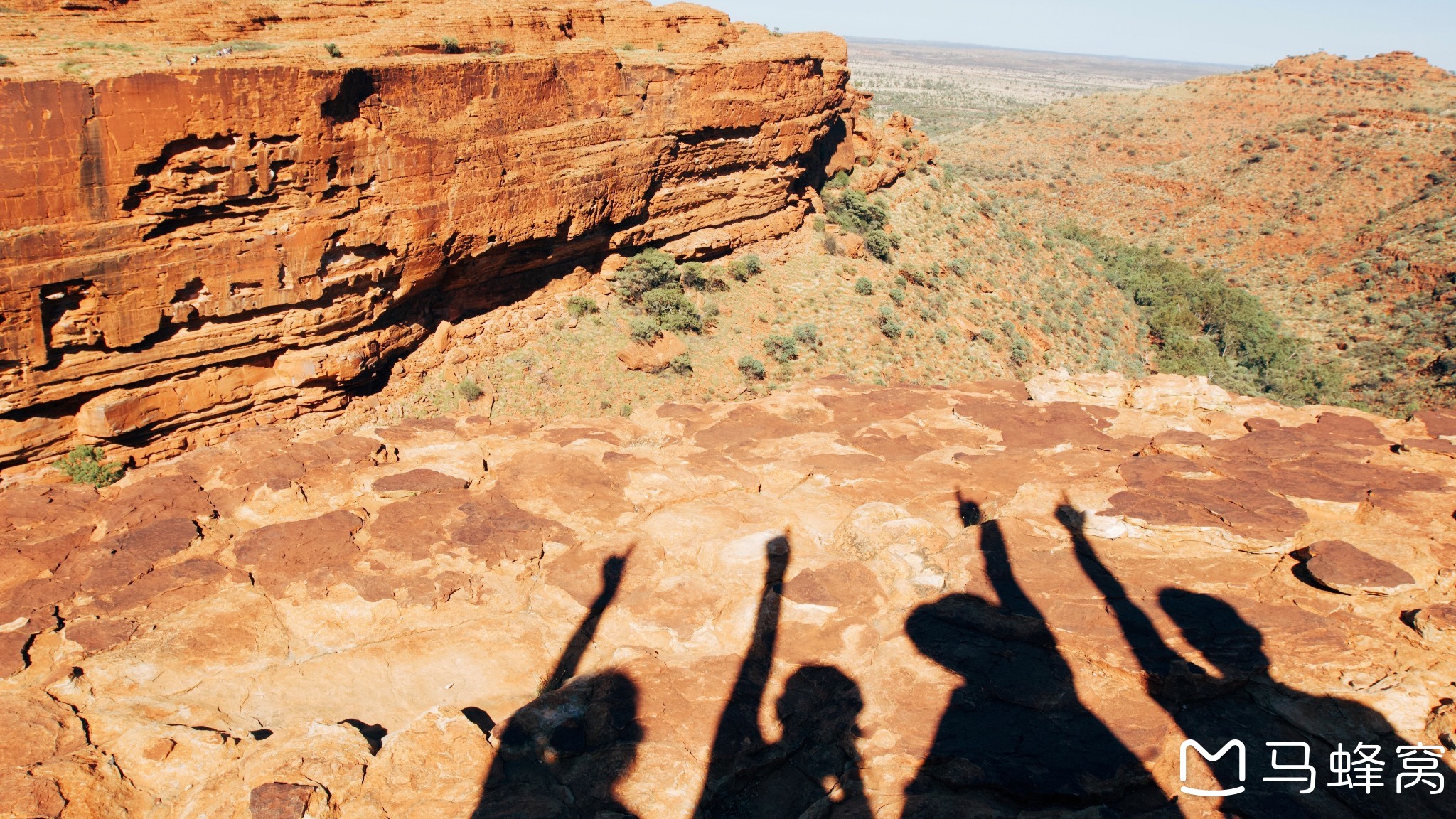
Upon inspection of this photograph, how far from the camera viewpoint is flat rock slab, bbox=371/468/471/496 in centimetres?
1102

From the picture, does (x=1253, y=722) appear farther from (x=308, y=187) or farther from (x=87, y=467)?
(x=87, y=467)

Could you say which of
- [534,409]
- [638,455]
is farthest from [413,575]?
[534,409]

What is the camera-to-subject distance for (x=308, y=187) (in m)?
14.8

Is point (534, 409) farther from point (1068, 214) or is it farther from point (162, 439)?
point (1068, 214)

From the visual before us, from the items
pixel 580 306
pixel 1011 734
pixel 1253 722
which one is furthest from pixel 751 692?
pixel 580 306

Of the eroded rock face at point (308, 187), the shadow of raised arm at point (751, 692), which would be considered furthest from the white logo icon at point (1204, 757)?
the eroded rock face at point (308, 187)

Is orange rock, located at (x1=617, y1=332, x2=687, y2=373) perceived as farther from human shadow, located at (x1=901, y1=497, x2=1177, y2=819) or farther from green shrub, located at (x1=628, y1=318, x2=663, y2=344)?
human shadow, located at (x1=901, y1=497, x2=1177, y2=819)

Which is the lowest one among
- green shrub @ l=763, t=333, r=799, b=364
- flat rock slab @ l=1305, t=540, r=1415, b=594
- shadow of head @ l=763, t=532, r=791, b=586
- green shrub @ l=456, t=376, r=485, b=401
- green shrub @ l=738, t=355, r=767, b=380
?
green shrub @ l=456, t=376, r=485, b=401

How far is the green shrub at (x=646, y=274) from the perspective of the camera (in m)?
21.6

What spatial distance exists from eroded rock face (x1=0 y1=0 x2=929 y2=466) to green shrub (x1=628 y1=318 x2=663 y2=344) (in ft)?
6.83

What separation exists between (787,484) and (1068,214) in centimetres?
4278

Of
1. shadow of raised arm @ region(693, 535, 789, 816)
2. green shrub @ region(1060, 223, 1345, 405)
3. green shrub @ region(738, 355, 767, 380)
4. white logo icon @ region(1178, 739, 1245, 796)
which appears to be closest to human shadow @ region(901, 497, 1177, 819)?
white logo icon @ region(1178, 739, 1245, 796)

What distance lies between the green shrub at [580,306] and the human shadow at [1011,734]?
14017 mm

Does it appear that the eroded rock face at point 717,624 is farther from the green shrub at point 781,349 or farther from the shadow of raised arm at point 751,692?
the green shrub at point 781,349
